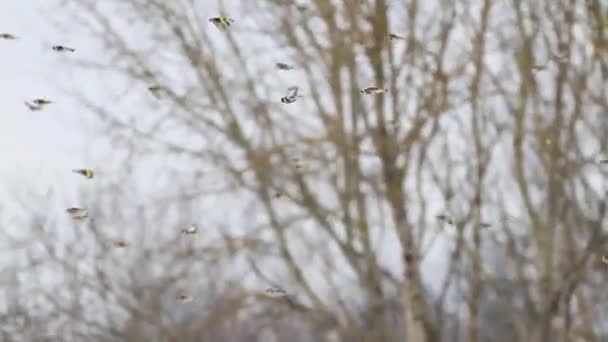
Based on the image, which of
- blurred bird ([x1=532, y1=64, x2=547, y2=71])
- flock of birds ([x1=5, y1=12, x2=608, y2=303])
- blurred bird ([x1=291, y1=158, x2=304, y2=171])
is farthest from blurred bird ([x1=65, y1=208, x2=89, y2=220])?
blurred bird ([x1=532, y1=64, x2=547, y2=71])

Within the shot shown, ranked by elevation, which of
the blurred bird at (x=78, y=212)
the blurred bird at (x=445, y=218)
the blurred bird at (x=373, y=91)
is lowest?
the blurred bird at (x=445, y=218)

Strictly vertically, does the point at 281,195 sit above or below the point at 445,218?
above

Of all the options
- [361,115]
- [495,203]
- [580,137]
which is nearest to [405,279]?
[361,115]

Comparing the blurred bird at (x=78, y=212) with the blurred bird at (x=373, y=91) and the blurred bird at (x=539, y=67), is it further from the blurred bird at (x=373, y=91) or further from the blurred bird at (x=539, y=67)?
the blurred bird at (x=539, y=67)

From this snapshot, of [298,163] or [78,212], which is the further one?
[298,163]

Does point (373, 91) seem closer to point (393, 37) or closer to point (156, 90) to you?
point (393, 37)

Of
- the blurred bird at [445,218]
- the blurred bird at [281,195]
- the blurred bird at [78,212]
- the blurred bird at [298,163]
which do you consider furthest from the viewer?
the blurred bird at [298,163]

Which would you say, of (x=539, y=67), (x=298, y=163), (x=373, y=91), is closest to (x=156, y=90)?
(x=298, y=163)

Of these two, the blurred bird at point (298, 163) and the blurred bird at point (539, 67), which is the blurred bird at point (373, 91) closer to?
the blurred bird at point (298, 163)

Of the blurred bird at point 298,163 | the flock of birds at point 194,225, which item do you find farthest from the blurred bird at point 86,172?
the blurred bird at point 298,163

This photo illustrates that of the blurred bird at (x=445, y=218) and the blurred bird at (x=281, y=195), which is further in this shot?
the blurred bird at (x=281, y=195)

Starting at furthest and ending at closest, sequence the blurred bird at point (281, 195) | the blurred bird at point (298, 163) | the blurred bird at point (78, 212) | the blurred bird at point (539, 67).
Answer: the blurred bird at point (298, 163) < the blurred bird at point (281, 195) < the blurred bird at point (539, 67) < the blurred bird at point (78, 212)

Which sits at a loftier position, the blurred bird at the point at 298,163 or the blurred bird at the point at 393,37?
the blurred bird at the point at 393,37

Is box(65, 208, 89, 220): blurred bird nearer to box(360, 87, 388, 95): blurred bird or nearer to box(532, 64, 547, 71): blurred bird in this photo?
box(360, 87, 388, 95): blurred bird
